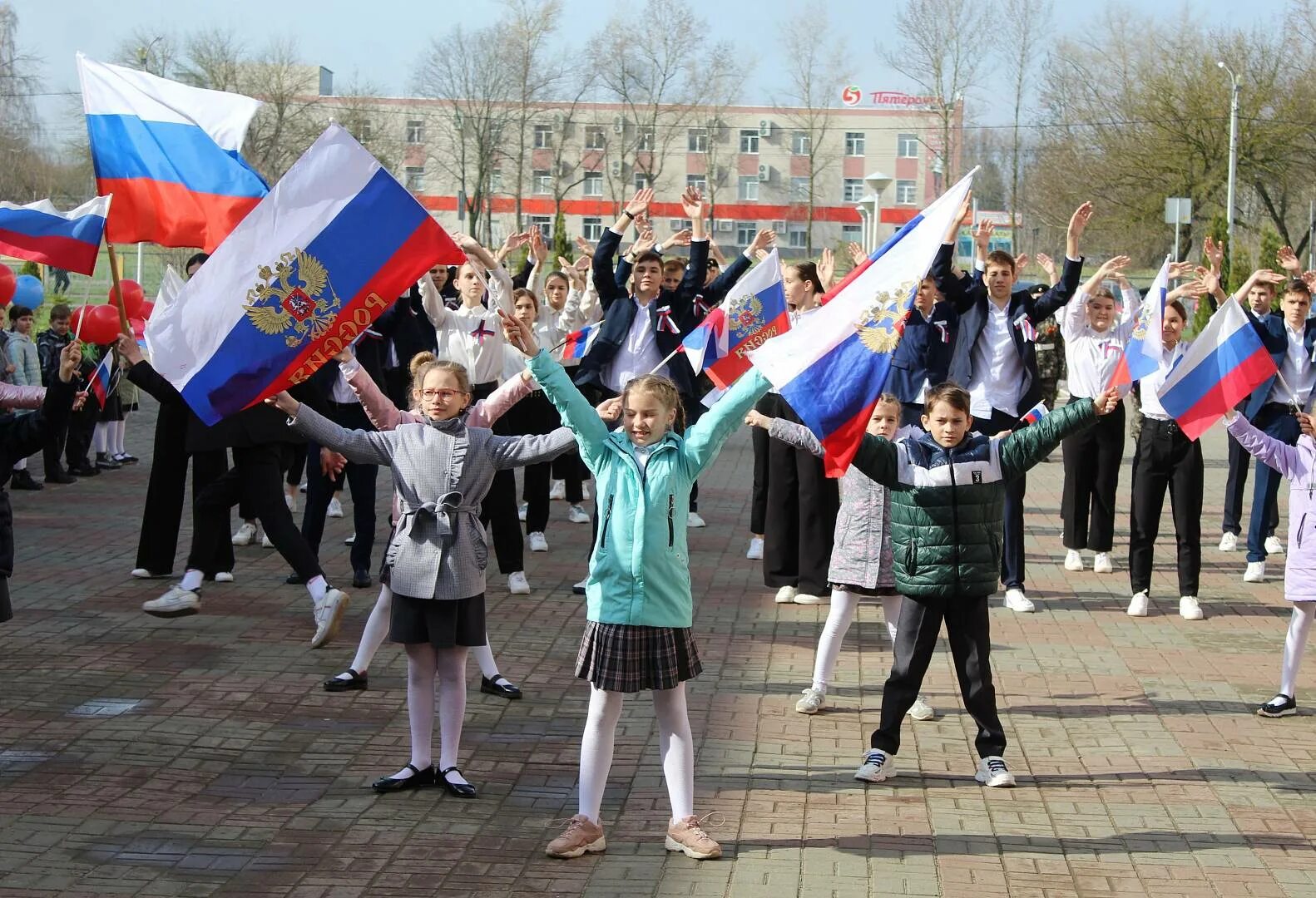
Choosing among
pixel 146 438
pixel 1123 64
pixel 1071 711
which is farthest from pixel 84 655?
pixel 1123 64

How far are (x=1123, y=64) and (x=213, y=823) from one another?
168ft

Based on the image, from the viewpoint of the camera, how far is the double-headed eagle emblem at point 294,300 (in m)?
6.42

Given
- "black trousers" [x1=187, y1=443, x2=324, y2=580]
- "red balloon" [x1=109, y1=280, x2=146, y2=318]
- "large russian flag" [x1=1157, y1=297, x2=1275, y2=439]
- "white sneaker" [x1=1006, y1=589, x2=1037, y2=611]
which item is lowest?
"white sneaker" [x1=1006, y1=589, x2=1037, y2=611]

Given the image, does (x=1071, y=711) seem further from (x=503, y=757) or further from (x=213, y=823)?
(x=213, y=823)

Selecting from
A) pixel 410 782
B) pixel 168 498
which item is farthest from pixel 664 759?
pixel 168 498

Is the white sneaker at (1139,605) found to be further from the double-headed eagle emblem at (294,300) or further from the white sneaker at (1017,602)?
the double-headed eagle emblem at (294,300)

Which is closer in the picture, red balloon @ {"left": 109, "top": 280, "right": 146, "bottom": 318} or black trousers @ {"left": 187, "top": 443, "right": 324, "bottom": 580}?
black trousers @ {"left": 187, "top": 443, "right": 324, "bottom": 580}

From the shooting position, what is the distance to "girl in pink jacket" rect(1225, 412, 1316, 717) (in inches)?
287

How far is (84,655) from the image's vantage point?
8234mm

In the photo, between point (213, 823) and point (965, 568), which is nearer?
point (213, 823)

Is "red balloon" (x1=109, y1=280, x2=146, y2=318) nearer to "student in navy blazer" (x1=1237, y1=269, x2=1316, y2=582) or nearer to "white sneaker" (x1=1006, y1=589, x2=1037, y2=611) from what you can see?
"white sneaker" (x1=1006, y1=589, x2=1037, y2=611)

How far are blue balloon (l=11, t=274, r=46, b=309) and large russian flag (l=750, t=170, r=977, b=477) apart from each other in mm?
13856

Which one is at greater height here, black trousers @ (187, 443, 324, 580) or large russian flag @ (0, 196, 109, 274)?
large russian flag @ (0, 196, 109, 274)

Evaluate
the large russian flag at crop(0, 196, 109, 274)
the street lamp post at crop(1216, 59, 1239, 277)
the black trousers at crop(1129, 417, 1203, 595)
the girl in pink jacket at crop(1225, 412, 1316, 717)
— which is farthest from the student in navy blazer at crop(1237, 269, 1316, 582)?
the street lamp post at crop(1216, 59, 1239, 277)
